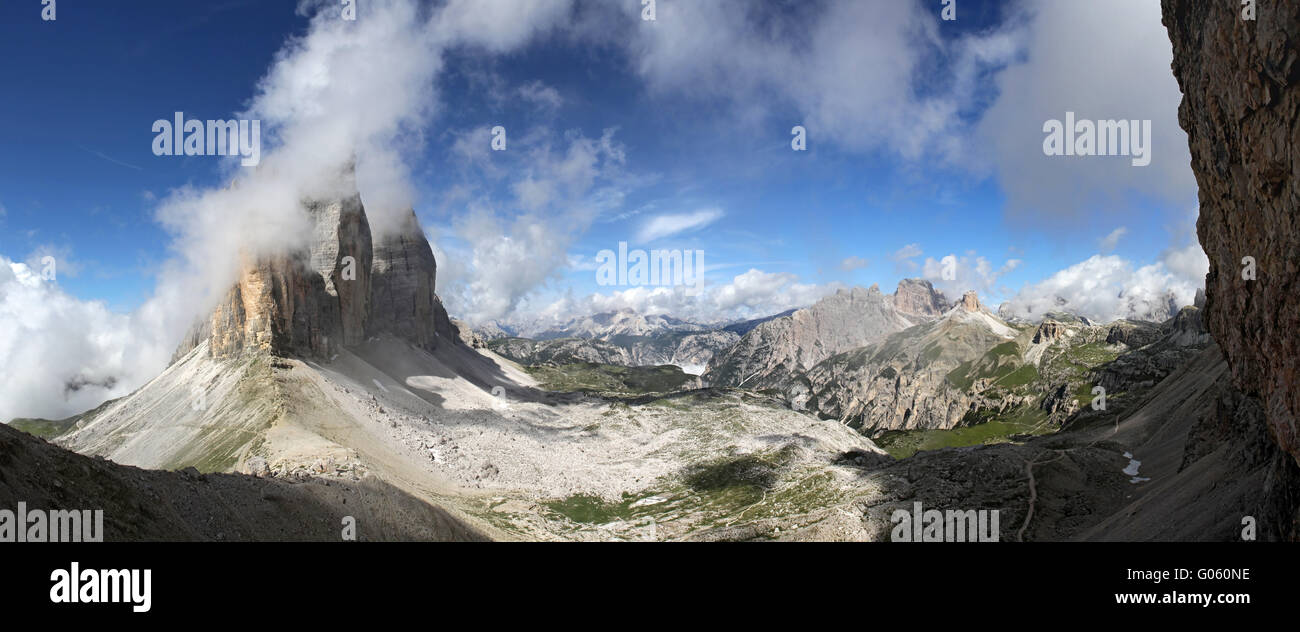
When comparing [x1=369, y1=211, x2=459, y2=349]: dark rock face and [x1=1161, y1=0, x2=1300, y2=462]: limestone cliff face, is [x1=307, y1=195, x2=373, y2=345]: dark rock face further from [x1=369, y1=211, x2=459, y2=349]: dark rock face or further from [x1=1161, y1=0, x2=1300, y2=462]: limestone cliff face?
[x1=1161, y1=0, x2=1300, y2=462]: limestone cliff face

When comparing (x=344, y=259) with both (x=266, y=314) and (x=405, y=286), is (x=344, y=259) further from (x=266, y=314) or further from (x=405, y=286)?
(x=405, y=286)

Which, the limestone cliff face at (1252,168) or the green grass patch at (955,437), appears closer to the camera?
the limestone cliff face at (1252,168)

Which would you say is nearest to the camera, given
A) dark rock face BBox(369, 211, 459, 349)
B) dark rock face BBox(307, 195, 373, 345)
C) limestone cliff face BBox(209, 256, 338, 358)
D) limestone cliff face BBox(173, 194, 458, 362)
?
limestone cliff face BBox(209, 256, 338, 358)

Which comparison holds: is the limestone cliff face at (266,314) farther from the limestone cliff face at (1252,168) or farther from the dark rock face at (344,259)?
the limestone cliff face at (1252,168)

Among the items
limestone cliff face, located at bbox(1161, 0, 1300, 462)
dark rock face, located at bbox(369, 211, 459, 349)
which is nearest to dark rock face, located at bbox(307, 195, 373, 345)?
dark rock face, located at bbox(369, 211, 459, 349)

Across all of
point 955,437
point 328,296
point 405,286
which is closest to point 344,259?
point 328,296

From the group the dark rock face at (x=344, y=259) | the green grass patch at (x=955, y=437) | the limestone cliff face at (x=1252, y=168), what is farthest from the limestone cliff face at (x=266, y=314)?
the green grass patch at (x=955, y=437)
